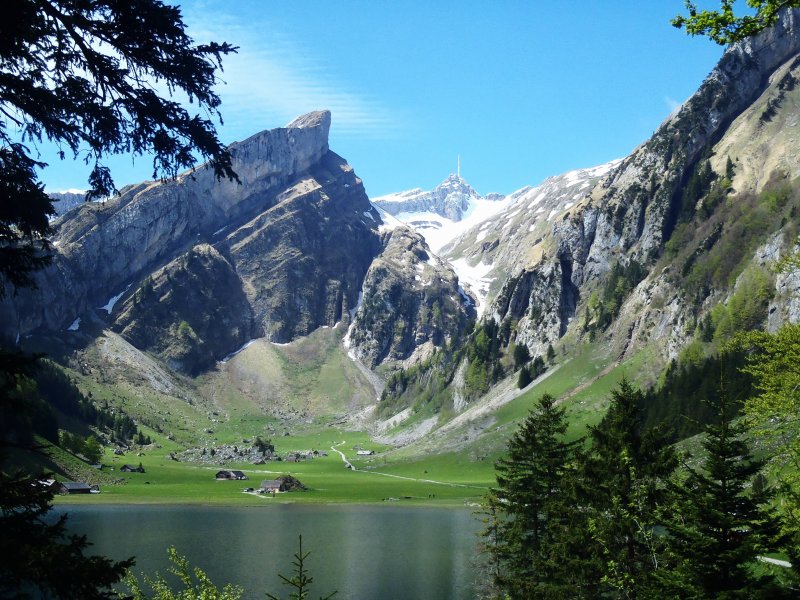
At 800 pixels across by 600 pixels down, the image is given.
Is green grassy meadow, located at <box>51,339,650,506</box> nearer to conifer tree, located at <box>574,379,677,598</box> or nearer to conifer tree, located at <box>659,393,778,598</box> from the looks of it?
conifer tree, located at <box>574,379,677,598</box>

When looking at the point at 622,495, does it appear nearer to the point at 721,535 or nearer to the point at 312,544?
the point at 721,535

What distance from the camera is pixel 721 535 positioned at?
1772cm

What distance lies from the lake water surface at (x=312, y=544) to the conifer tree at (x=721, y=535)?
3672 cm

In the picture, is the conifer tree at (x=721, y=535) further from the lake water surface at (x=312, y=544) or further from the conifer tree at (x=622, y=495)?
the lake water surface at (x=312, y=544)

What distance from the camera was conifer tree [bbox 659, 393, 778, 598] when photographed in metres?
17.3

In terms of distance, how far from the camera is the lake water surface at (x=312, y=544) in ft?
197

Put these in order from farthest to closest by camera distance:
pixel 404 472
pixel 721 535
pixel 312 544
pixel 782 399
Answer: pixel 404 472 < pixel 312 544 < pixel 782 399 < pixel 721 535

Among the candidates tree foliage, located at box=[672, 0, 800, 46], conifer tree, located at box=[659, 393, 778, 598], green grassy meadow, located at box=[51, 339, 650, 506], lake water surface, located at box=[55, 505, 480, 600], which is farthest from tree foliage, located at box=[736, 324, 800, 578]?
green grassy meadow, located at box=[51, 339, 650, 506]

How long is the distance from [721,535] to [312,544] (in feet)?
226

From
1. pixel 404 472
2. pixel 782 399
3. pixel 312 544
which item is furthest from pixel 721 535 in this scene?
pixel 404 472

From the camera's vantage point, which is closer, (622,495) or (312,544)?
(622,495)

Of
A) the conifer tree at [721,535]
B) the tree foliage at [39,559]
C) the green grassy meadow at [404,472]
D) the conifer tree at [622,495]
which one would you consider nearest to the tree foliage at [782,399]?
the conifer tree at [721,535]

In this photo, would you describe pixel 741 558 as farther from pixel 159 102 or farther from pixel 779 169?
pixel 779 169

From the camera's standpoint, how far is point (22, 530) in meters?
9.38
